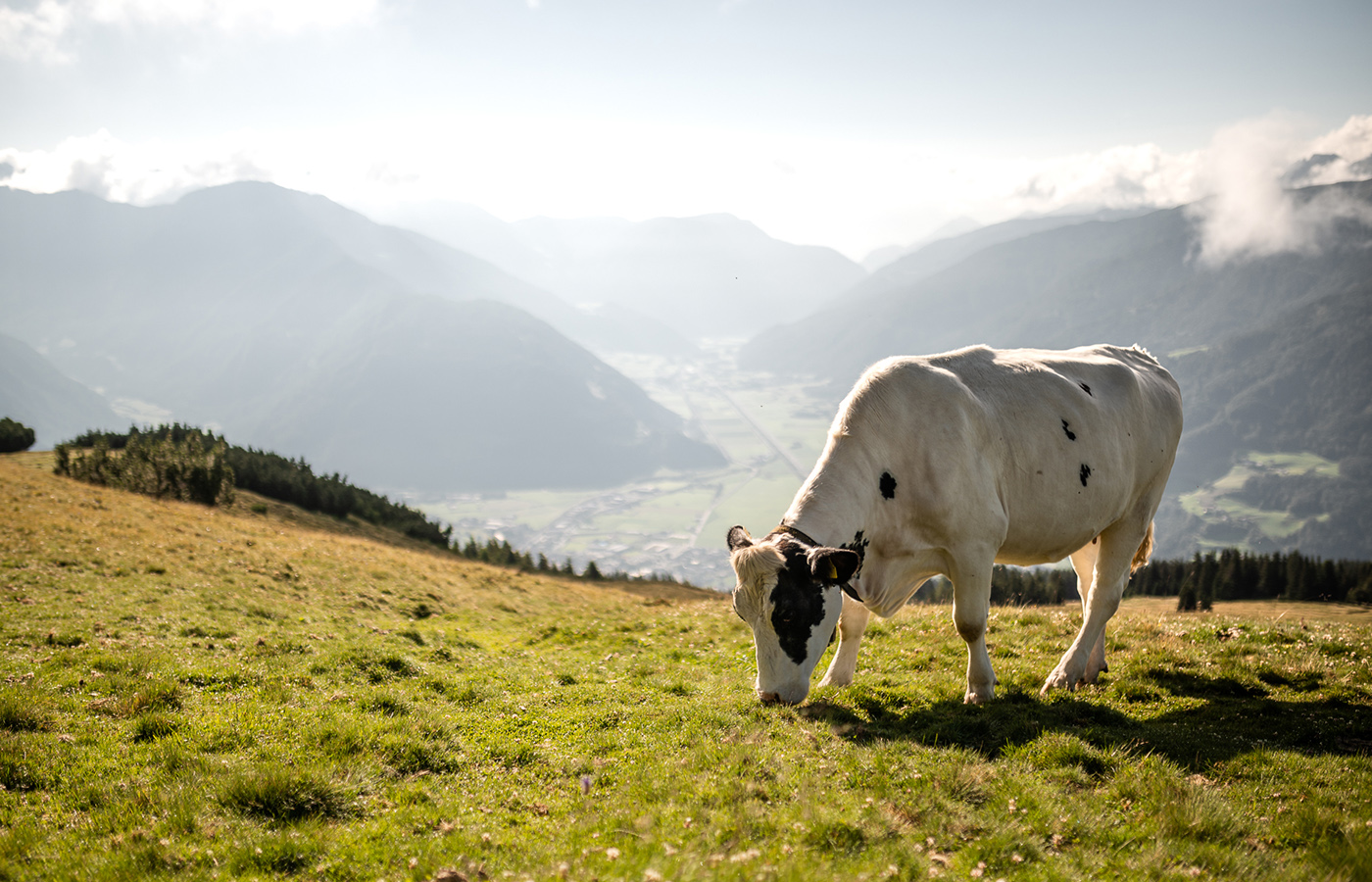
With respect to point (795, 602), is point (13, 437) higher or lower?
lower

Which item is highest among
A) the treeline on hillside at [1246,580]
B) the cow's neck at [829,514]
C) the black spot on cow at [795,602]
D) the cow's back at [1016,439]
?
the cow's back at [1016,439]

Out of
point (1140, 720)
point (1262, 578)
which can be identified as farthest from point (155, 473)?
point (1262, 578)

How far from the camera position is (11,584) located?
50.4 ft

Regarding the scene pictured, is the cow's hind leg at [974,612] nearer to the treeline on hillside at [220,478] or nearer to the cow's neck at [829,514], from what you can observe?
the cow's neck at [829,514]

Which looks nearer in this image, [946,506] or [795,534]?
[795,534]

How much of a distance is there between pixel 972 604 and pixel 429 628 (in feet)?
46.5

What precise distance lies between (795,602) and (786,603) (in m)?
0.11

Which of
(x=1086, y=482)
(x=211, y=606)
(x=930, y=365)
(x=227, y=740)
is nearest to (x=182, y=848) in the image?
(x=227, y=740)

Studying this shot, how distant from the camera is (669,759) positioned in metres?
7.06

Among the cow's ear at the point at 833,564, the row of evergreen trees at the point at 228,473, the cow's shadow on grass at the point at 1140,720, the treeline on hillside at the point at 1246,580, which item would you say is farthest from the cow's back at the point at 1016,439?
the treeline on hillside at the point at 1246,580

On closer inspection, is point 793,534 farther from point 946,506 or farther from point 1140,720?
point 1140,720

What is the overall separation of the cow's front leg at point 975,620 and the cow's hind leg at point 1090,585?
2211 millimetres

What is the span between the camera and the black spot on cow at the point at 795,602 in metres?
7.84

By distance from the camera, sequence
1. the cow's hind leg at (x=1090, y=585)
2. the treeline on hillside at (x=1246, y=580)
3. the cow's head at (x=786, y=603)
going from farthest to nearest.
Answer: the treeline on hillside at (x=1246, y=580) → the cow's hind leg at (x=1090, y=585) → the cow's head at (x=786, y=603)
